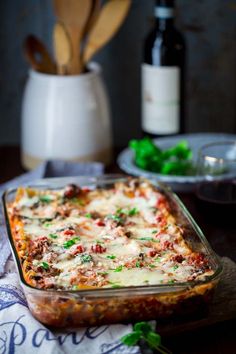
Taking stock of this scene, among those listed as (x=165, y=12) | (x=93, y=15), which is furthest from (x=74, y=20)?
(x=165, y=12)

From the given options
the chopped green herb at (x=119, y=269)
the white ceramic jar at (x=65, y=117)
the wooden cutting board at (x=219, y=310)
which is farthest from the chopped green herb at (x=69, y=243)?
the white ceramic jar at (x=65, y=117)

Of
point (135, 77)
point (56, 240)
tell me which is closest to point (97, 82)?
point (135, 77)

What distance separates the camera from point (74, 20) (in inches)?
80.8

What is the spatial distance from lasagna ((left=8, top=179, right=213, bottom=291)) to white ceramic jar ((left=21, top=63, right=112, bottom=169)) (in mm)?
382

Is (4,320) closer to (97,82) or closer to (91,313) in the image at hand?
(91,313)

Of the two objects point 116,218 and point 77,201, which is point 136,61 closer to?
point 77,201

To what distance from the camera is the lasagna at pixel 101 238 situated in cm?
123

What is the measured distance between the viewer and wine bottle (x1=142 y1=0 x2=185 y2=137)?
79.8 inches

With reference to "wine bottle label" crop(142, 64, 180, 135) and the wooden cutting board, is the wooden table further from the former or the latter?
"wine bottle label" crop(142, 64, 180, 135)

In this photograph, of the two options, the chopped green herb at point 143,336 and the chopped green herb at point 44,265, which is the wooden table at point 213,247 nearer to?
the chopped green herb at point 143,336

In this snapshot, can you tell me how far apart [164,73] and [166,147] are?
201 millimetres

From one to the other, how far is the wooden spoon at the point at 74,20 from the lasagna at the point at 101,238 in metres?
0.50

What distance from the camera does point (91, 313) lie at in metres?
1.17

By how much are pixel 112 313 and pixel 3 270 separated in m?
0.30
